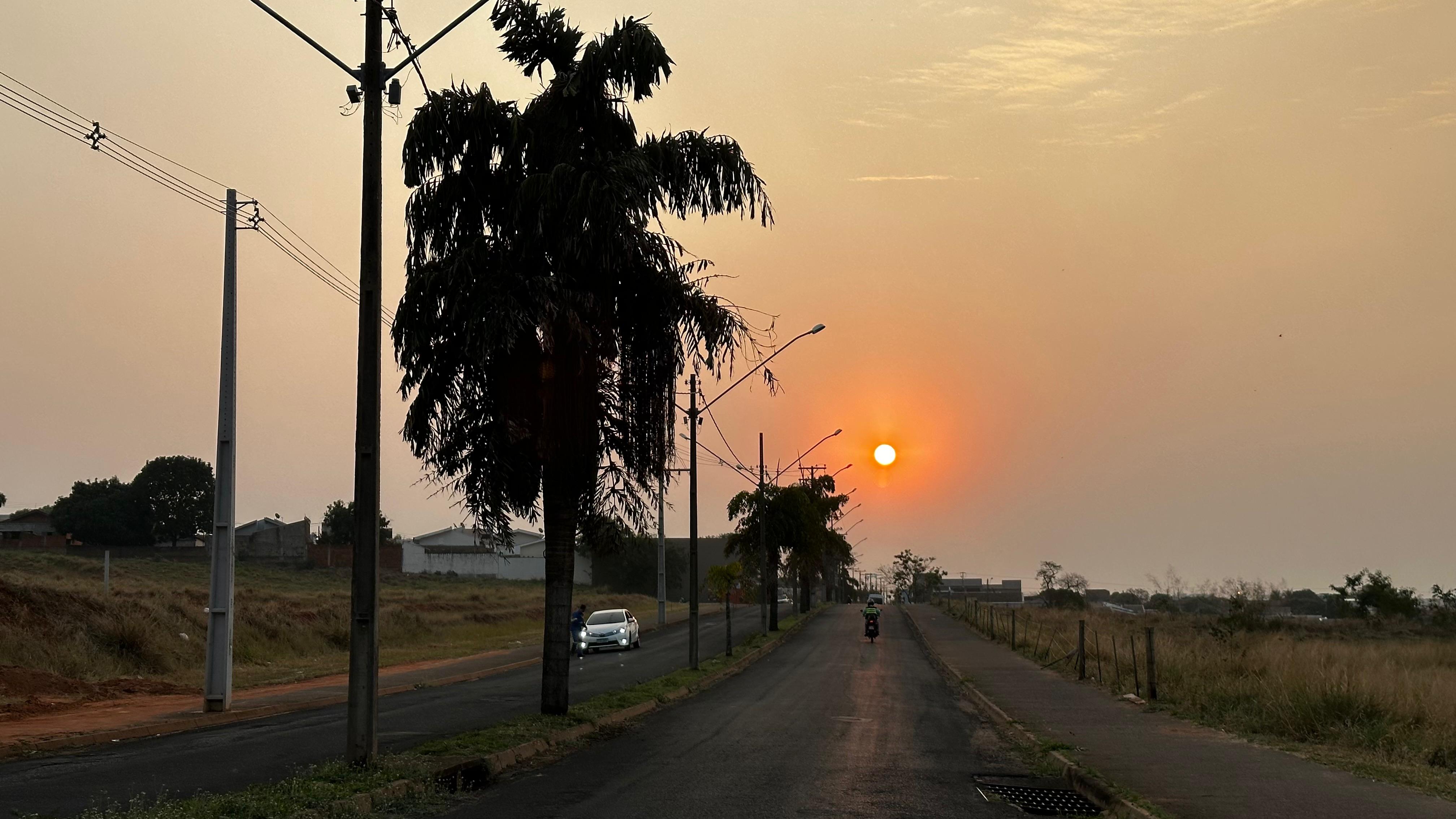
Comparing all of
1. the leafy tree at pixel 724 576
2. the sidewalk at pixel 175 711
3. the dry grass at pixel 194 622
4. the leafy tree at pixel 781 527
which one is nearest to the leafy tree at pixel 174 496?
the dry grass at pixel 194 622

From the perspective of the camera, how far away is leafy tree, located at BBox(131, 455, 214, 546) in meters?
104

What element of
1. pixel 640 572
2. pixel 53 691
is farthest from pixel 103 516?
pixel 53 691

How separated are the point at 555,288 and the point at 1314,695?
12.0 m

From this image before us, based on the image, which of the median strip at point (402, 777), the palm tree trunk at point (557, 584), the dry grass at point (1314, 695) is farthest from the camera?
the palm tree trunk at point (557, 584)

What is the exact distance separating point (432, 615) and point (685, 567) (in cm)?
7223

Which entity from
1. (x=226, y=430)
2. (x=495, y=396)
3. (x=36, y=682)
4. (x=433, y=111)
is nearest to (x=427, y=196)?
(x=433, y=111)

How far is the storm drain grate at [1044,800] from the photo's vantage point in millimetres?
11234

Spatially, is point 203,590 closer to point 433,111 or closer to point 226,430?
point 226,430

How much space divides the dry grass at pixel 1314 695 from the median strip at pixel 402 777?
29.3 ft

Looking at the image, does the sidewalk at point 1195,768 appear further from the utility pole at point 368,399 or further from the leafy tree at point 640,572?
the leafy tree at point 640,572

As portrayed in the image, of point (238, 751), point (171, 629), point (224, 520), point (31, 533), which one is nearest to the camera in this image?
point (238, 751)

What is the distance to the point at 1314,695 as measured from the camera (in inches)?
694

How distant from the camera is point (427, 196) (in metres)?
17.3

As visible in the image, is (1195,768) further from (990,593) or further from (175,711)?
(990,593)
